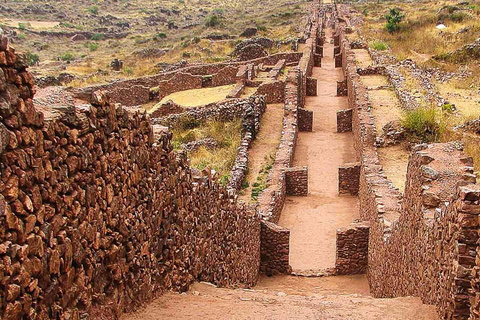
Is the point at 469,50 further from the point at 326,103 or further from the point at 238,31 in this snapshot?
the point at 238,31

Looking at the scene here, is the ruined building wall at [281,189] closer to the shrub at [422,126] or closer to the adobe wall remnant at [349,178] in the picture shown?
the adobe wall remnant at [349,178]

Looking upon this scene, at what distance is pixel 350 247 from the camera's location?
43.7 ft

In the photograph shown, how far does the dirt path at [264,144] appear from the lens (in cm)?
1661

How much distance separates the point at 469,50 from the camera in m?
28.6

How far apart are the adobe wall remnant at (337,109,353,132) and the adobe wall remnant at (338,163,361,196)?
20.5 ft

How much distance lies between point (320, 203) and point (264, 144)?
385 cm

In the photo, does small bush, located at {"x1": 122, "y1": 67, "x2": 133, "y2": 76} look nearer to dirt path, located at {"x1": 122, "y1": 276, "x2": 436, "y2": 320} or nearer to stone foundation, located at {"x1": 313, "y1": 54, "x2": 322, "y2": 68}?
stone foundation, located at {"x1": 313, "y1": 54, "x2": 322, "y2": 68}

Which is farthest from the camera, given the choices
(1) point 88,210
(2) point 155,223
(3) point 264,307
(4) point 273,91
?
(4) point 273,91

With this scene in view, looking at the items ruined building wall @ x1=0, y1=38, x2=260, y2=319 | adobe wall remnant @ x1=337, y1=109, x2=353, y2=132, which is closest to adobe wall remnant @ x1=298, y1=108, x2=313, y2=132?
adobe wall remnant @ x1=337, y1=109, x2=353, y2=132

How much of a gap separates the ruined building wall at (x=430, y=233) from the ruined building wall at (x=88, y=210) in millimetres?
2985

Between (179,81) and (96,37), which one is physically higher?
(96,37)

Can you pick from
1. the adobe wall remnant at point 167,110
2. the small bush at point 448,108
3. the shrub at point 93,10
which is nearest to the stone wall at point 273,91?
the adobe wall remnant at point 167,110

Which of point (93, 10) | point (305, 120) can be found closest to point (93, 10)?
point (93, 10)

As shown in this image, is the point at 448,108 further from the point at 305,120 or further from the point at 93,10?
the point at 93,10
